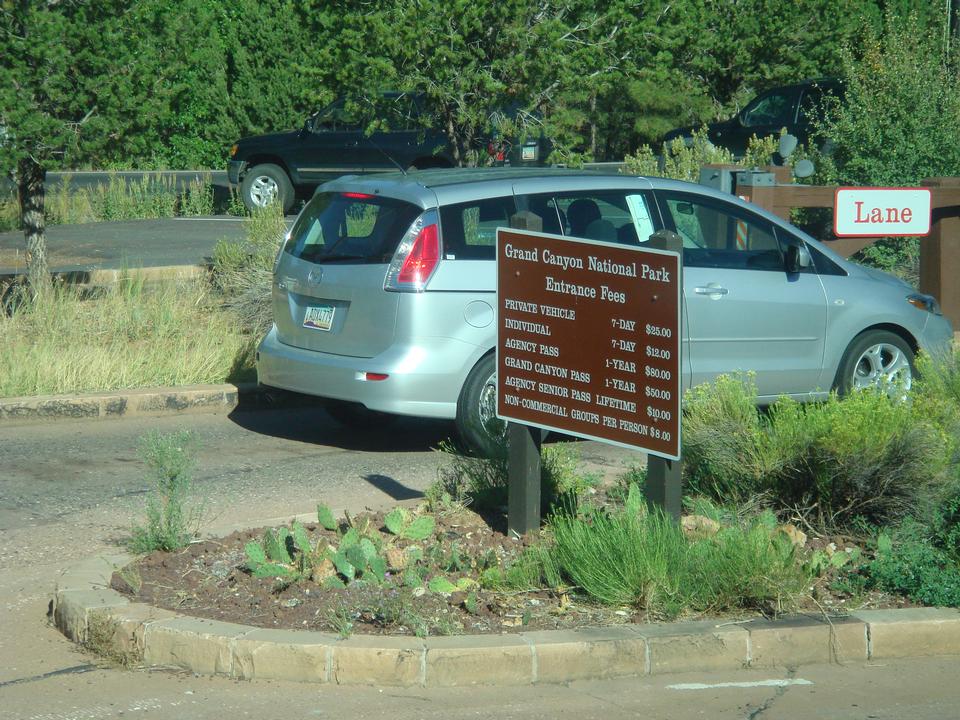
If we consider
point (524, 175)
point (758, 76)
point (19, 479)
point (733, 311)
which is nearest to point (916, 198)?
point (733, 311)

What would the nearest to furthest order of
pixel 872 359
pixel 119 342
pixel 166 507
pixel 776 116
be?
pixel 166 507, pixel 872 359, pixel 119 342, pixel 776 116

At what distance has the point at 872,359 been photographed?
9.51 metres

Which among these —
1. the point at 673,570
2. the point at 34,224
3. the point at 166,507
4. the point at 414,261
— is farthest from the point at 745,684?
the point at 34,224

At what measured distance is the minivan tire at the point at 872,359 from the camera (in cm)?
934

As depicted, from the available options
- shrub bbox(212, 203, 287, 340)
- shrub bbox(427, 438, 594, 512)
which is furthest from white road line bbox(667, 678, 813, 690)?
shrub bbox(212, 203, 287, 340)

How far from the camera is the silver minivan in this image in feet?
26.4

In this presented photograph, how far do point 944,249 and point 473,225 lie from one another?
5775 mm

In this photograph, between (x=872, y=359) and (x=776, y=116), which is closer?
(x=872, y=359)

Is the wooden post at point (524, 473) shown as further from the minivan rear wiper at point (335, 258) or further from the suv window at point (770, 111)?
the suv window at point (770, 111)

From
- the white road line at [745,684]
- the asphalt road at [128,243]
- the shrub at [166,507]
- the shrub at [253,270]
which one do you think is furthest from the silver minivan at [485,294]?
the asphalt road at [128,243]

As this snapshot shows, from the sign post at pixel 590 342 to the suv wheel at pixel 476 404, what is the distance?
6.53 ft

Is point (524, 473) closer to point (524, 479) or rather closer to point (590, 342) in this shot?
point (524, 479)

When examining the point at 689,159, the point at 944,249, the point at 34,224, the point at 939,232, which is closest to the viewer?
the point at 939,232

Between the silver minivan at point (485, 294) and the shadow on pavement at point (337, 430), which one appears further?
the shadow on pavement at point (337, 430)
